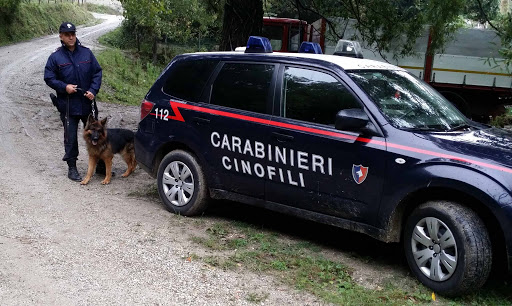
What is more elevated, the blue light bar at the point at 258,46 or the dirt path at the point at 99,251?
the blue light bar at the point at 258,46

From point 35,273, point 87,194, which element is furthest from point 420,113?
point 87,194

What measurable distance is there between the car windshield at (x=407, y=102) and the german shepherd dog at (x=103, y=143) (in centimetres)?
373

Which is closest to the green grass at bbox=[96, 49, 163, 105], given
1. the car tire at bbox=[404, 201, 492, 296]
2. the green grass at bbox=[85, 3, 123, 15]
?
the car tire at bbox=[404, 201, 492, 296]

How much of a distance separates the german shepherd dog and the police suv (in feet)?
3.20

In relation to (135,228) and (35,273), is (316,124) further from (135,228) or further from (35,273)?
A: (35,273)

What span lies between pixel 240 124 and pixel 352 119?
4.42 ft

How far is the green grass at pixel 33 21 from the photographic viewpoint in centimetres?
3334

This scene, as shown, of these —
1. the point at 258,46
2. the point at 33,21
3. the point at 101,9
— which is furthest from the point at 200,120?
Answer: the point at 101,9

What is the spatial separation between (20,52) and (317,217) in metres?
25.8

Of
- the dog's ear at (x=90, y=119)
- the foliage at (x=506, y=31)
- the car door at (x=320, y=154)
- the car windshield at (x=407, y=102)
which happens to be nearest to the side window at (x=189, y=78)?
the car door at (x=320, y=154)

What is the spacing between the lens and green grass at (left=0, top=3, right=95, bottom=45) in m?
33.3

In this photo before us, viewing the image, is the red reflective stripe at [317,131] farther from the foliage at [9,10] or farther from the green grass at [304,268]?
the foliage at [9,10]

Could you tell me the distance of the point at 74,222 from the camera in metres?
5.67

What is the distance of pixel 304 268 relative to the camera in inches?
187
